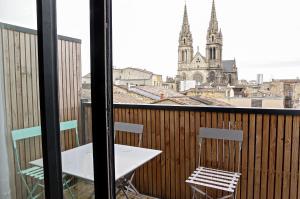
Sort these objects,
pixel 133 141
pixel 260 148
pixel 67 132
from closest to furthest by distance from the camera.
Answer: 1. pixel 67 132
2. pixel 260 148
3. pixel 133 141

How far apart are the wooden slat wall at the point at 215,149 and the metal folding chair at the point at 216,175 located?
3.8 inches

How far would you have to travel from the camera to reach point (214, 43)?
2418 millimetres

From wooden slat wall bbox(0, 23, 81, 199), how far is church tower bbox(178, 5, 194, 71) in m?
1.68

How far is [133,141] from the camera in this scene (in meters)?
2.85

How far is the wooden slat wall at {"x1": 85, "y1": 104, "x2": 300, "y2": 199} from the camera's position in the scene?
2.16m

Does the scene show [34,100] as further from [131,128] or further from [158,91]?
[158,91]

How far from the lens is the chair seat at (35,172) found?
42.8 inches

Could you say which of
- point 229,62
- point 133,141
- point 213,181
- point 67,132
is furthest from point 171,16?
point 67,132

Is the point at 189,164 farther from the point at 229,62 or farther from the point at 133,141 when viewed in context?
the point at 229,62

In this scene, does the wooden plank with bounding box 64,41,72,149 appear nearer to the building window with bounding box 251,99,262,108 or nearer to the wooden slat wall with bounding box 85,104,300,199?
the wooden slat wall with bounding box 85,104,300,199

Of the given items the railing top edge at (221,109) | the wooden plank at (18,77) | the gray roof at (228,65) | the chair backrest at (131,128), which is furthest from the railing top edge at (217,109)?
the wooden plank at (18,77)

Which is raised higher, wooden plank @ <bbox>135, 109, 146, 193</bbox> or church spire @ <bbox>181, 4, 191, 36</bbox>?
church spire @ <bbox>181, 4, 191, 36</bbox>

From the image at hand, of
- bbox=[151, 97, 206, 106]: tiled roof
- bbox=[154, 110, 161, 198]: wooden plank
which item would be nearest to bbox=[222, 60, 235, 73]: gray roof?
bbox=[151, 97, 206, 106]: tiled roof

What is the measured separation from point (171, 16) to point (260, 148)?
1.57 metres
